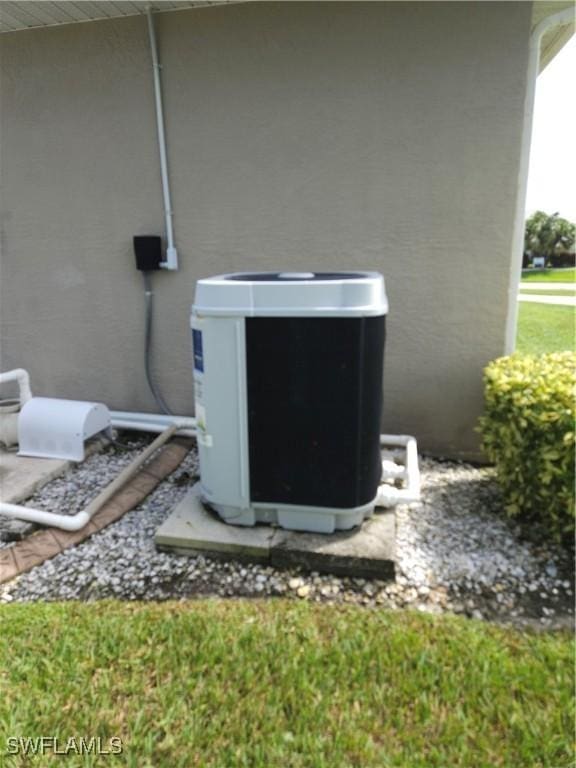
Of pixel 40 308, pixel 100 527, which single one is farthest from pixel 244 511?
pixel 40 308

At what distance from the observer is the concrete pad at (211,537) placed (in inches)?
82.3

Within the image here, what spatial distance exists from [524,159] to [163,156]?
216cm

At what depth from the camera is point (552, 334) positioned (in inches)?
298

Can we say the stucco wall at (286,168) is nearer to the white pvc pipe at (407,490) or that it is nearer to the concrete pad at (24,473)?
the white pvc pipe at (407,490)

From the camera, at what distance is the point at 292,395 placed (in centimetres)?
199

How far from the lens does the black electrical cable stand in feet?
10.8

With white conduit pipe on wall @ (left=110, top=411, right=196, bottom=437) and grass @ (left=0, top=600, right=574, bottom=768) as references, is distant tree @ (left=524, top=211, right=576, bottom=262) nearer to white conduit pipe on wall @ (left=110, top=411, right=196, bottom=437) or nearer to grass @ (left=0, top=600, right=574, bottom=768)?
white conduit pipe on wall @ (left=110, top=411, right=196, bottom=437)

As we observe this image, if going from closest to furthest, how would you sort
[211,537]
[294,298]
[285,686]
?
[285,686] < [294,298] < [211,537]

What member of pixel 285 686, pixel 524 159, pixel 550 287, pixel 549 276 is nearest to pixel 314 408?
pixel 285 686

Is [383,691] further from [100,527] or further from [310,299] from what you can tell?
[100,527]

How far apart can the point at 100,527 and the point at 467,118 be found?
9.64ft

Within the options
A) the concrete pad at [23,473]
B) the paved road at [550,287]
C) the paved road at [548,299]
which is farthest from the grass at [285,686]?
the paved road at [550,287]

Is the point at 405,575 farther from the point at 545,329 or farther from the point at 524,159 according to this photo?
the point at 545,329

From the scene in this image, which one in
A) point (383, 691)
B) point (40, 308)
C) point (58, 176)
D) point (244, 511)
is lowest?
point (383, 691)
